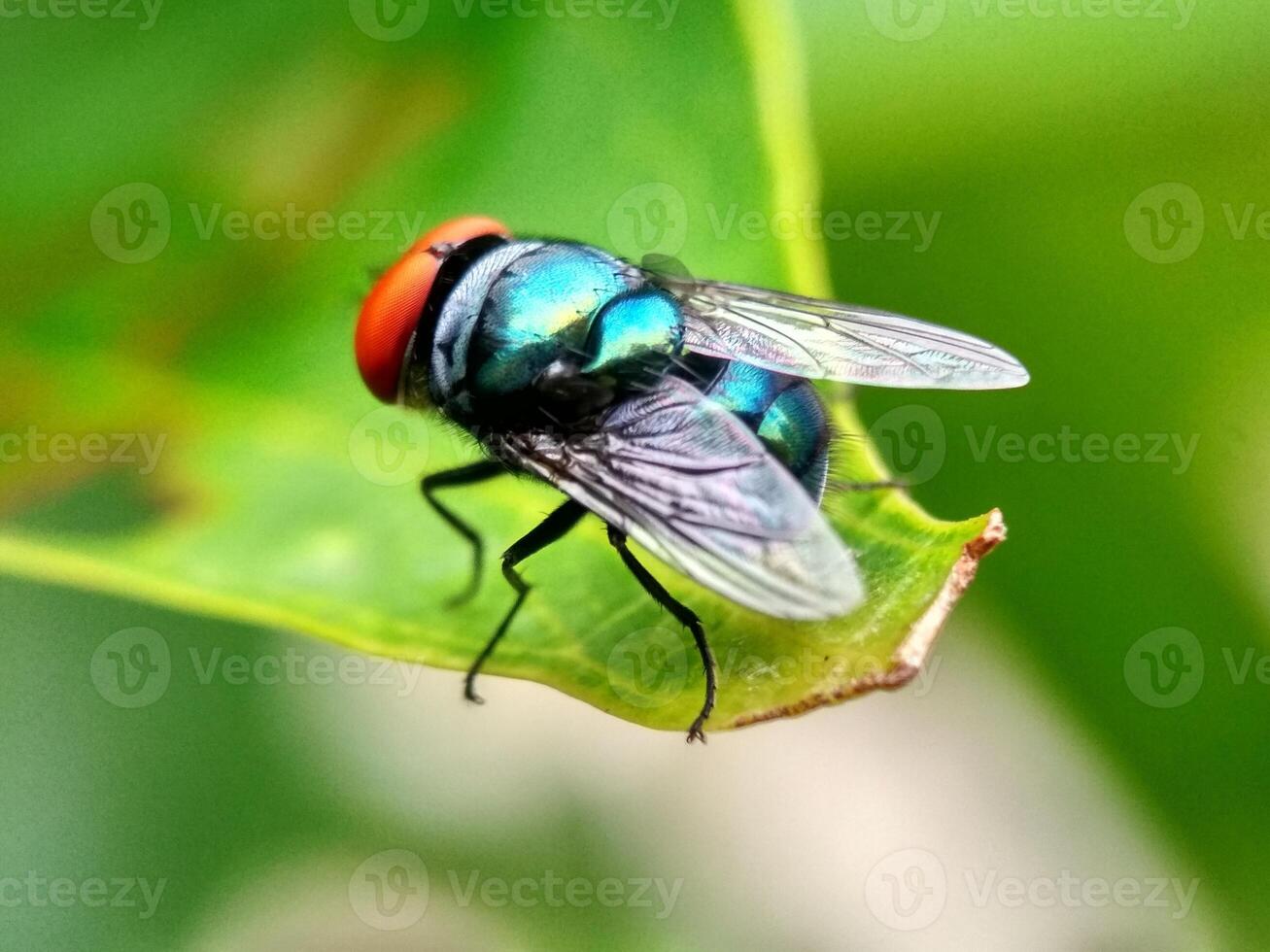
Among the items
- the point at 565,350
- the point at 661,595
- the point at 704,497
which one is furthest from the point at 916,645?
the point at 565,350

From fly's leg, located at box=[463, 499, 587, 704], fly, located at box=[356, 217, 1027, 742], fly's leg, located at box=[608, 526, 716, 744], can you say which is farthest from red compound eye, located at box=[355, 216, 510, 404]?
fly's leg, located at box=[608, 526, 716, 744]

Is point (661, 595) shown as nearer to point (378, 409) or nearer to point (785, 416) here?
point (785, 416)

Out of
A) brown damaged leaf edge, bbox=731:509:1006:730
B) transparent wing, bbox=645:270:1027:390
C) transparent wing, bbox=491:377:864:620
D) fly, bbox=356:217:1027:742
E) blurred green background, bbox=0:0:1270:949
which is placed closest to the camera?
brown damaged leaf edge, bbox=731:509:1006:730

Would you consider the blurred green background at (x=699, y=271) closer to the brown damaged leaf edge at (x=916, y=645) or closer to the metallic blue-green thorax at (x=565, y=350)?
the metallic blue-green thorax at (x=565, y=350)

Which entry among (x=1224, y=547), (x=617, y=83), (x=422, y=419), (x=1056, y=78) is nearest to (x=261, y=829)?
(x=422, y=419)

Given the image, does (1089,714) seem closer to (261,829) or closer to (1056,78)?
(1056,78)

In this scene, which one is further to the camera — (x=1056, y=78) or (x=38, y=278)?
(x=1056, y=78)

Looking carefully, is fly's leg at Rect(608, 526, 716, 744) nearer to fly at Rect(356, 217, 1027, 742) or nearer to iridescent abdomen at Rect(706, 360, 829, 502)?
fly at Rect(356, 217, 1027, 742)
